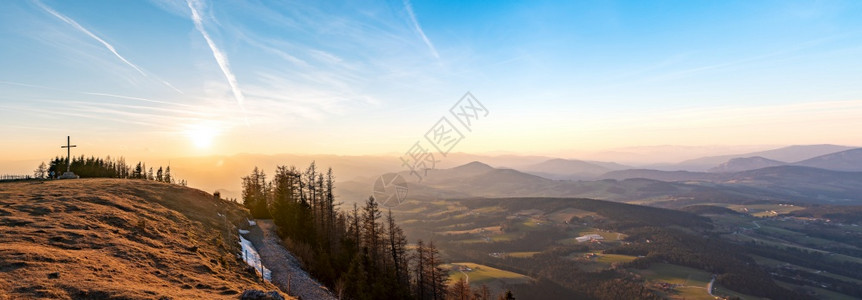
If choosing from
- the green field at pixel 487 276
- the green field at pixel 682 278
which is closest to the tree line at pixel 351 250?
the green field at pixel 487 276

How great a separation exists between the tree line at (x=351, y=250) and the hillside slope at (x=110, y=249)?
11.9 metres

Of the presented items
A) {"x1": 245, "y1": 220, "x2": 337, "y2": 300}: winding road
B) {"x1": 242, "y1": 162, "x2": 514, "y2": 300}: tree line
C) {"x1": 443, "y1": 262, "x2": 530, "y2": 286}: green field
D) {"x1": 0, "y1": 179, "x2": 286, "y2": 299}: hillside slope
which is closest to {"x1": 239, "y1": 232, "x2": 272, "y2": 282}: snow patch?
{"x1": 245, "y1": 220, "x2": 337, "y2": 300}: winding road

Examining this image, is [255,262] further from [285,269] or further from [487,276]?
[487,276]

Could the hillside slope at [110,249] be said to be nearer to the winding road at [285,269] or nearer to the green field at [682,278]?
the winding road at [285,269]

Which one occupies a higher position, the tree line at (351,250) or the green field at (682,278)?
the tree line at (351,250)

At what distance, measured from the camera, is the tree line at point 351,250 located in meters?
40.6

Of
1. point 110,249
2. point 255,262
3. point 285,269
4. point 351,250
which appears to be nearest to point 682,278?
point 351,250

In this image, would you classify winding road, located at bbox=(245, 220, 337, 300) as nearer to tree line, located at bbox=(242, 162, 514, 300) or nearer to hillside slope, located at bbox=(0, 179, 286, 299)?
tree line, located at bbox=(242, 162, 514, 300)

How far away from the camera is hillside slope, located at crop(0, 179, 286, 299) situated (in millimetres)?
15148

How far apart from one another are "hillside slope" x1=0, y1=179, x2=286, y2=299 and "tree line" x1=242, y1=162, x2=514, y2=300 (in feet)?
39.1

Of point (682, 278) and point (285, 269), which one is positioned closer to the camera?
point (285, 269)

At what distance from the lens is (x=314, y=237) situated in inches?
2095

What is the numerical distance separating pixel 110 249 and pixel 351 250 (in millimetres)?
31753

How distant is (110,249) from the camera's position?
20594 mm
